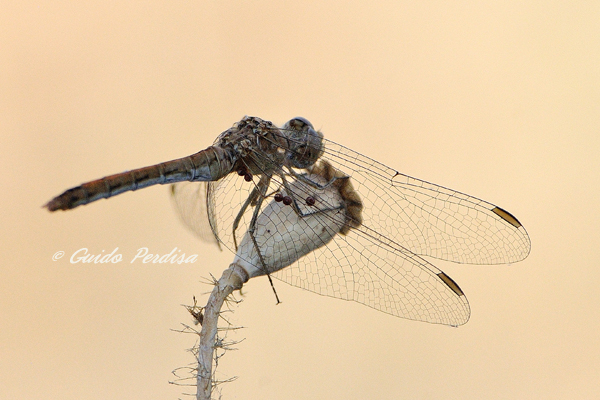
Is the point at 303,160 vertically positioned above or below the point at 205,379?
above

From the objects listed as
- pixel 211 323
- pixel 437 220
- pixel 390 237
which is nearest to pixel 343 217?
pixel 390 237

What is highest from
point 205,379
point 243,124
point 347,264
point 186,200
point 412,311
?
point 243,124

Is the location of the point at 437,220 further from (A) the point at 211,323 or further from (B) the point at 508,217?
(A) the point at 211,323

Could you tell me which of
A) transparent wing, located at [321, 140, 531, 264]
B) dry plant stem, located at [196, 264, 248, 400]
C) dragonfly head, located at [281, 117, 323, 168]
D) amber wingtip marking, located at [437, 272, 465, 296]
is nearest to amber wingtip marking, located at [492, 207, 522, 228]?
transparent wing, located at [321, 140, 531, 264]

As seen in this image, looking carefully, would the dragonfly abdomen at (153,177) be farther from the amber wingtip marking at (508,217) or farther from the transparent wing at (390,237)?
the amber wingtip marking at (508,217)

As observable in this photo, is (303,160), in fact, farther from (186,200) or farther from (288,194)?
(186,200)

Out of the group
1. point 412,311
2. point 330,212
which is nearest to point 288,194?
point 330,212

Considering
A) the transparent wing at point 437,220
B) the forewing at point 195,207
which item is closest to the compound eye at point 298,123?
the transparent wing at point 437,220
